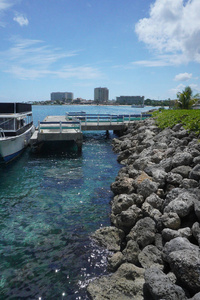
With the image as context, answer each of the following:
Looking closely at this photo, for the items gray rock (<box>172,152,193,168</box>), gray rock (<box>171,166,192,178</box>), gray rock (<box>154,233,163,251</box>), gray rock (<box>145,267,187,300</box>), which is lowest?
gray rock (<box>154,233,163,251</box>)

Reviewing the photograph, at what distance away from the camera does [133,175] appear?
1270 centimetres

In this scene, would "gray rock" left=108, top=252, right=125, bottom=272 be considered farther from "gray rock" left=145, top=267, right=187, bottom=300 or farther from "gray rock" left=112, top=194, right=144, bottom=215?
"gray rock" left=112, top=194, right=144, bottom=215

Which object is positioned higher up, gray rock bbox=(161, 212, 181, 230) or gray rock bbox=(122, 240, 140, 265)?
gray rock bbox=(161, 212, 181, 230)

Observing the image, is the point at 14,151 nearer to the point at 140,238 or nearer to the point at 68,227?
the point at 68,227

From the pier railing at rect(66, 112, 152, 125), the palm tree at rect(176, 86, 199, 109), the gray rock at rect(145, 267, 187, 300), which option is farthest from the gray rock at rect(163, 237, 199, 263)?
the palm tree at rect(176, 86, 199, 109)

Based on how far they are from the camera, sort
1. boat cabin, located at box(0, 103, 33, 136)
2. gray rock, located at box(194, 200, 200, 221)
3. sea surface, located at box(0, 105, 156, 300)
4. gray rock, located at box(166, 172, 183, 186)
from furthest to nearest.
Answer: boat cabin, located at box(0, 103, 33, 136), gray rock, located at box(166, 172, 183, 186), gray rock, located at box(194, 200, 200, 221), sea surface, located at box(0, 105, 156, 300)

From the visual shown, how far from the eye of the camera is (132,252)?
7.04 metres

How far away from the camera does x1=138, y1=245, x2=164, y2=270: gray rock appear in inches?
257

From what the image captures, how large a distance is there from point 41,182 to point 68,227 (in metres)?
5.42

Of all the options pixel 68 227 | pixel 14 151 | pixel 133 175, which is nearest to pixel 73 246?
pixel 68 227

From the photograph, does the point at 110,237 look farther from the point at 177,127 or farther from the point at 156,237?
the point at 177,127

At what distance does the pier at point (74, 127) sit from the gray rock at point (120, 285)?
1506 centimetres

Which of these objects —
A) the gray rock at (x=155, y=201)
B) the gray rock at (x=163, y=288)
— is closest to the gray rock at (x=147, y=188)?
the gray rock at (x=155, y=201)

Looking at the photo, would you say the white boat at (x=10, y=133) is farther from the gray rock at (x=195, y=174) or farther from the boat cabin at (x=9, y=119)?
the gray rock at (x=195, y=174)
